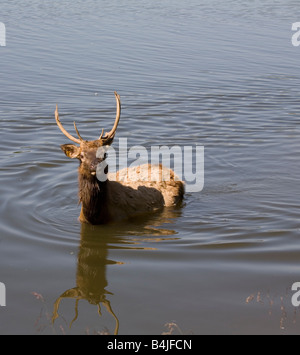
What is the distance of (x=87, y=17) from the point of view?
23.4m

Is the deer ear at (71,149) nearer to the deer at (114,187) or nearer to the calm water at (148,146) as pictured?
the deer at (114,187)

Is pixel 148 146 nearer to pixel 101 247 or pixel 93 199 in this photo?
pixel 93 199

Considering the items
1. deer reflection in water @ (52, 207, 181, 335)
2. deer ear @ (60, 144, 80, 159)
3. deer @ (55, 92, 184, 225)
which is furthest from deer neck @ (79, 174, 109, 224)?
deer ear @ (60, 144, 80, 159)

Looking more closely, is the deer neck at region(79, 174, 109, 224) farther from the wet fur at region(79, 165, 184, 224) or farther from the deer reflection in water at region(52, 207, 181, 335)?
the deer reflection in water at region(52, 207, 181, 335)

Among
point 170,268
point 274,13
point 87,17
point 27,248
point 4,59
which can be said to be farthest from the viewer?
point 274,13

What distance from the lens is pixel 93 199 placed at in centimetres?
843

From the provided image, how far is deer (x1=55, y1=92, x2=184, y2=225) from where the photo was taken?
8125mm

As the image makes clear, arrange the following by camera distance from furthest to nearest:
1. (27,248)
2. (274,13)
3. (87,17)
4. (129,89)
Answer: (274,13) → (87,17) → (129,89) → (27,248)

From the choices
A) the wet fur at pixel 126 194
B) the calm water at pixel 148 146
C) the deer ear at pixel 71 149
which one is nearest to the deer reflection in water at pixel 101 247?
the calm water at pixel 148 146

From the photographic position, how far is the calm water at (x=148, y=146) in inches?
258

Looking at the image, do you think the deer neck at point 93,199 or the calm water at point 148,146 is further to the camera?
the deer neck at point 93,199
